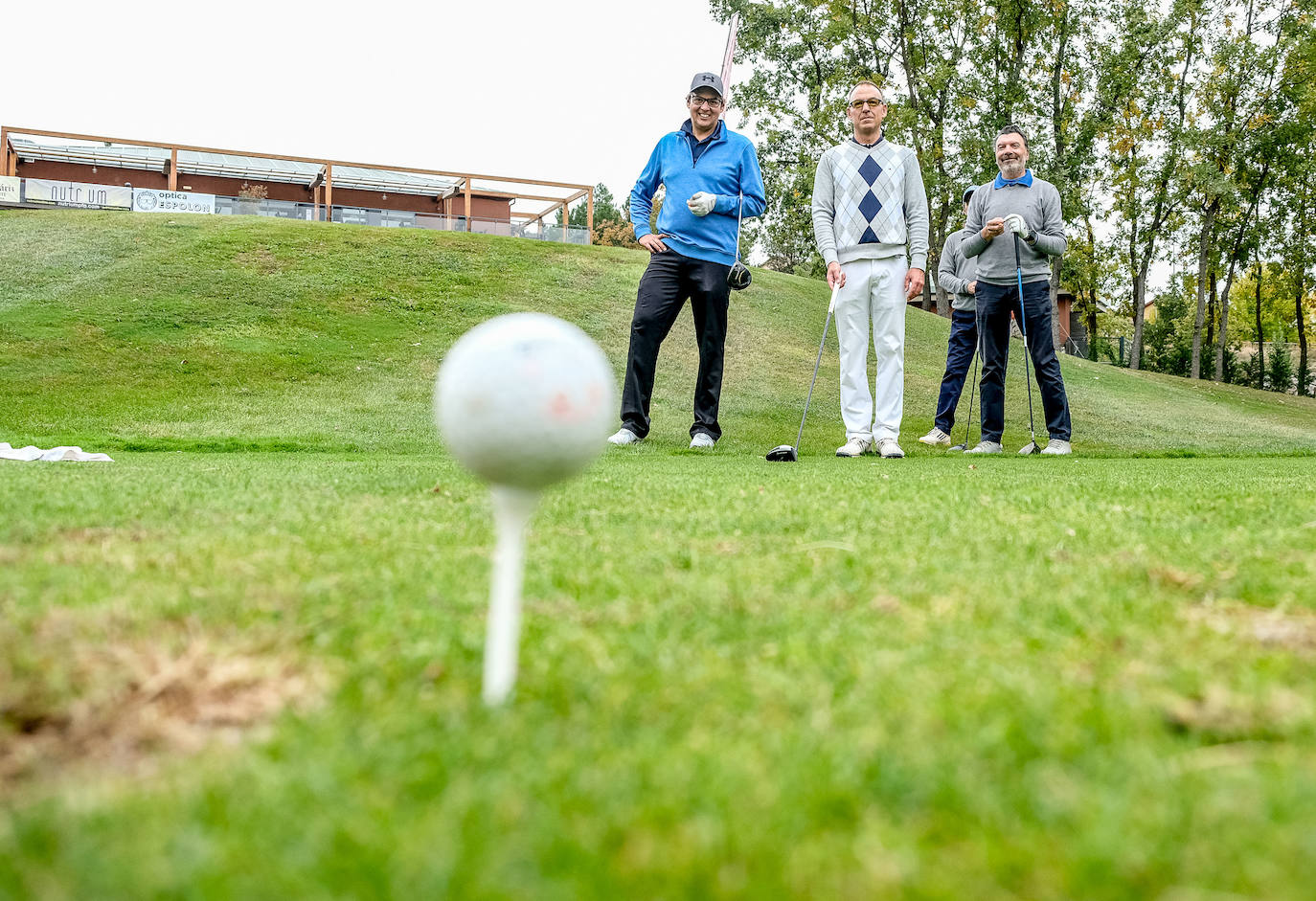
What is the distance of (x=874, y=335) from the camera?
7488mm

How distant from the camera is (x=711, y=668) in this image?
1690 millimetres

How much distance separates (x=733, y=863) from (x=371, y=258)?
19.8m

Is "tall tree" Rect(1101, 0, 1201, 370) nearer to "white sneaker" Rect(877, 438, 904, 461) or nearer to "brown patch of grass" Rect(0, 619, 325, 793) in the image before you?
"white sneaker" Rect(877, 438, 904, 461)

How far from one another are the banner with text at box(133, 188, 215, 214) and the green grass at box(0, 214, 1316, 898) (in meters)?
30.3

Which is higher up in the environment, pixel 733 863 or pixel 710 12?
pixel 710 12

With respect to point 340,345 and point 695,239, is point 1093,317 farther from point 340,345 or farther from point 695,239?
point 695,239

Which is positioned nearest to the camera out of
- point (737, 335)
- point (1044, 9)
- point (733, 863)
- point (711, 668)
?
point (733, 863)

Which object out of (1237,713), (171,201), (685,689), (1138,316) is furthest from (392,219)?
(1237,713)

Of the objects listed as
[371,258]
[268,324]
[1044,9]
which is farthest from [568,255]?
[1044,9]

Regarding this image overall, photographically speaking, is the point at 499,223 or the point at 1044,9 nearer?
the point at 1044,9

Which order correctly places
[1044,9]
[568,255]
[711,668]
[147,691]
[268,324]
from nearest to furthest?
[147,691], [711,668], [268,324], [568,255], [1044,9]

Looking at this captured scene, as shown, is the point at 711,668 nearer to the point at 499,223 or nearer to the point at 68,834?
the point at 68,834

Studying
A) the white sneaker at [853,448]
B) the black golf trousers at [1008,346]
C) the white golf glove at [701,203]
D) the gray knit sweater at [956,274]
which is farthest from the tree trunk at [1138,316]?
the white golf glove at [701,203]

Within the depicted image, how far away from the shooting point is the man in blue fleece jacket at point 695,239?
774cm
